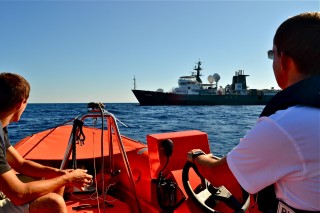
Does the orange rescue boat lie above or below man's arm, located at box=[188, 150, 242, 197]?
below

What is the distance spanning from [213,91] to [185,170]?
5481 cm

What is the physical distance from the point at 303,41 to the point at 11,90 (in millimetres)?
1783

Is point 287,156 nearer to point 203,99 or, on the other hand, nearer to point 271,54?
point 271,54

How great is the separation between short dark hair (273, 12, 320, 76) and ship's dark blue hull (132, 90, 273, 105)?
52383 mm

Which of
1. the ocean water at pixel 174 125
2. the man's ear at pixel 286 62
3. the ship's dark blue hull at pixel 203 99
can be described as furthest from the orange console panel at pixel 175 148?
the ship's dark blue hull at pixel 203 99

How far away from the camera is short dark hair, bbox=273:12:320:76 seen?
1.06 meters

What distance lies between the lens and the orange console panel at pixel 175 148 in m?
2.67

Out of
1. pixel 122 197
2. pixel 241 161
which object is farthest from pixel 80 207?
pixel 241 161

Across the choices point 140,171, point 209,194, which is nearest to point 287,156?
point 209,194

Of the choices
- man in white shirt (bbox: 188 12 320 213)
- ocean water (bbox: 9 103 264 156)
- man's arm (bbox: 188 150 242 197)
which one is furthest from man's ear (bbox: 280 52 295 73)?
ocean water (bbox: 9 103 264 156)

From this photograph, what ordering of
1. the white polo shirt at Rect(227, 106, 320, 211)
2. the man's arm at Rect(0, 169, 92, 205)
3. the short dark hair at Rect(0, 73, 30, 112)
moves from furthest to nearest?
the short dark hair at Rect(0, 73, 30, 112) < the man's arm at Rect(0, 169, 92, 205) < the white polo shirt at Rect(227, 106, 320, 211)

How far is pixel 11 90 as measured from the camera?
6.46 ft

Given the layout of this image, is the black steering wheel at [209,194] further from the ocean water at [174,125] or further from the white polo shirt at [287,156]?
the ocean water at [174,125]

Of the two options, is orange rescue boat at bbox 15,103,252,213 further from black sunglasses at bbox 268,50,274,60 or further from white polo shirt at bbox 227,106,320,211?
black sunglasses at bbox 268,50,274,60
